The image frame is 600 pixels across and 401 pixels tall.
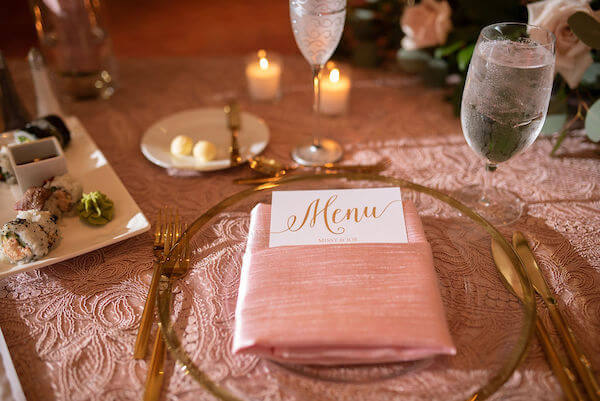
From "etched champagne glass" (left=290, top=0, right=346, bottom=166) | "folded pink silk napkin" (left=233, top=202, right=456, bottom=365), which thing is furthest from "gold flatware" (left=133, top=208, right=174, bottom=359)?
"etched champagne glass" (left=290, top=0, right=346, bottom=166)

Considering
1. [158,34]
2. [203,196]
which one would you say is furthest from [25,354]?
[158,34]

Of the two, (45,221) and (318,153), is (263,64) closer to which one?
(318,153)

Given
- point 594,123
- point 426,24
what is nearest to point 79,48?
point 426,24

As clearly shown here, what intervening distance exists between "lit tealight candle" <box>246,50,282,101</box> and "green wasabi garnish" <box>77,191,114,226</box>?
48 centimetres

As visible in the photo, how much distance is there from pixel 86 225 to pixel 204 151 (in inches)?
9.2

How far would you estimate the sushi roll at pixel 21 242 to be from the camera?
58cm

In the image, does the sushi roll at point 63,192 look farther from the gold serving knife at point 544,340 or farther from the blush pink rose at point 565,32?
the blush pink rose at point 565,32

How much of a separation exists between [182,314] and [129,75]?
0.85m

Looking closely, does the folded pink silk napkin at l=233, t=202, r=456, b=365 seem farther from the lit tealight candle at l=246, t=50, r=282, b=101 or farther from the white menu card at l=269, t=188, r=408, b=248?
the lit tealight candle at l=246, t=50, r=282, b=101

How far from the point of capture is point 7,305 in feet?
1.91

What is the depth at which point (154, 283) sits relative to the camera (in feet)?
1.93

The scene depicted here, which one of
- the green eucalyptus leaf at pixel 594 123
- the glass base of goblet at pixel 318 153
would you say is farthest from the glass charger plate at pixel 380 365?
the green eucalyptus leaf at pixel 594 123

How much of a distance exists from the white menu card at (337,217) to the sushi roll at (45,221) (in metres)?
0.29

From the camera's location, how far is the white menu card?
0.57 metres
